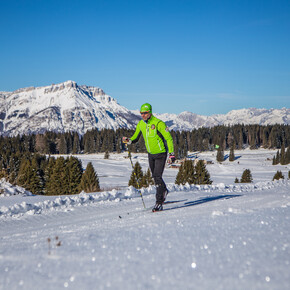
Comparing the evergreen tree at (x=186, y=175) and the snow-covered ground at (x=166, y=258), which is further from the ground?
the snow-covered ground at (x=166, y=258)

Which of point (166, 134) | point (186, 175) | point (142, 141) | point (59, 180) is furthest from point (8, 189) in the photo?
point (142, 141)

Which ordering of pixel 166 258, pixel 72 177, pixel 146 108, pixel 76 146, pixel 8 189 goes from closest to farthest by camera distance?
pixel 166 258
pixel 146 108
pixel 8 189
pixel 72 177
pixel 76 146

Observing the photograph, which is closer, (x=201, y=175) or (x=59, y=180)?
(x=201, y=175)

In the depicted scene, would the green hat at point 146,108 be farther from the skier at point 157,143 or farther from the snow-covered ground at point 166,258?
the snow-covered ground at point 166,258

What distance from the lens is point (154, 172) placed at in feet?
25.0

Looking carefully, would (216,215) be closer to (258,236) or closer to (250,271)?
(258,236)

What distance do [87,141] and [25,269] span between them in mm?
159863

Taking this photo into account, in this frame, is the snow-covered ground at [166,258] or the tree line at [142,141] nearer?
the snow-covered ground at [166,258]

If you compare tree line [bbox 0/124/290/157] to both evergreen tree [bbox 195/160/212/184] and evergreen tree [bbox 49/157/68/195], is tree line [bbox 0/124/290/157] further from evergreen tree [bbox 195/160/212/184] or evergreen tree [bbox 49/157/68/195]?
evergreen tree [bbox 49/157/68/195]

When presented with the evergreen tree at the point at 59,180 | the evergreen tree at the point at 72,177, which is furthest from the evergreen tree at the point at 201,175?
the evergreen tree at the point at 59,180

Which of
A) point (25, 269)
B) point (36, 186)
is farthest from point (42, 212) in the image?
point (36, 186)

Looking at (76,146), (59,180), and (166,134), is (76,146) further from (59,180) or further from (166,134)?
(166,134)

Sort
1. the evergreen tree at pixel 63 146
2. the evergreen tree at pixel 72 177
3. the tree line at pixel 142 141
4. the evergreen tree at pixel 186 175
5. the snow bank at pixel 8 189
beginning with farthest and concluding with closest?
the evergreen tree at pixel 63 146
the tree line at pixel 142 141
the evergreen tree at pixel 72 177
the evergreen tree at pixel 186 175
the snow bank at pixel 8 189

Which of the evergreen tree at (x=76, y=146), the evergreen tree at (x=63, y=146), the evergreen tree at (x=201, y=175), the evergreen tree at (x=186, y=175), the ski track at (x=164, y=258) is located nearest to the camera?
the ski track at (x=164, y=258)
